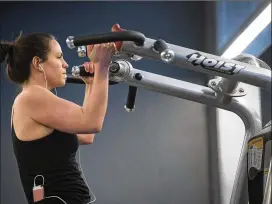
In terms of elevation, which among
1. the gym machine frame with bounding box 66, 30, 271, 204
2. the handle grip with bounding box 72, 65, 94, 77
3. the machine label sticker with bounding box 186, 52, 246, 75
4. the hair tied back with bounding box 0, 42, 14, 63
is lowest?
the hair tied back with bounding box 0, 42, 14, 63

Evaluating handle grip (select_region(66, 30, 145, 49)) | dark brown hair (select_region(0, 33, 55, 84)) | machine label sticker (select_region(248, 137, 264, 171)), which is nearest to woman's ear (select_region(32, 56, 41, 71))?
dark brown hair (select_region(0, 33, 55, 84))

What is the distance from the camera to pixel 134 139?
2916mm

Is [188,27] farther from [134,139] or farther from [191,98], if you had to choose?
[191,98]

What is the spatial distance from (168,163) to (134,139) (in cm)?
29

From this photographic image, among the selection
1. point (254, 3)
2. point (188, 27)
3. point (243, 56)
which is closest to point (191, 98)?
point (243, 56)

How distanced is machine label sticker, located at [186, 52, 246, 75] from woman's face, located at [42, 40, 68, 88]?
381mm

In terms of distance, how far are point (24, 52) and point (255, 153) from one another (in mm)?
665

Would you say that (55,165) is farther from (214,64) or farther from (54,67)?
(214,64)

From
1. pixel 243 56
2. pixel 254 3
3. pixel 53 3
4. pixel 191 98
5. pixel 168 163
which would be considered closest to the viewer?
pixel 243 56

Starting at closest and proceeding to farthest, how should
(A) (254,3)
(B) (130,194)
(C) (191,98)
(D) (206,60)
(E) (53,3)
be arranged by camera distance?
(D) (206,60) < (C) (191,98) < (A) (254,3) < (B) (130,194) < (E) (53,3)

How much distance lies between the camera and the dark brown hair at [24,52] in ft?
3.65

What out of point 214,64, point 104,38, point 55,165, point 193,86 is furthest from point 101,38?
point 193,86

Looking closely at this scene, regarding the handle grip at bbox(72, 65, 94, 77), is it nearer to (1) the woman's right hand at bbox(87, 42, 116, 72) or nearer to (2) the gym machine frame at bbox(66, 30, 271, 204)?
(2) the gym machine frame at bbox(66, 30, 271, 204)

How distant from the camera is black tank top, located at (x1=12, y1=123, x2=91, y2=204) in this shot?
102cm
